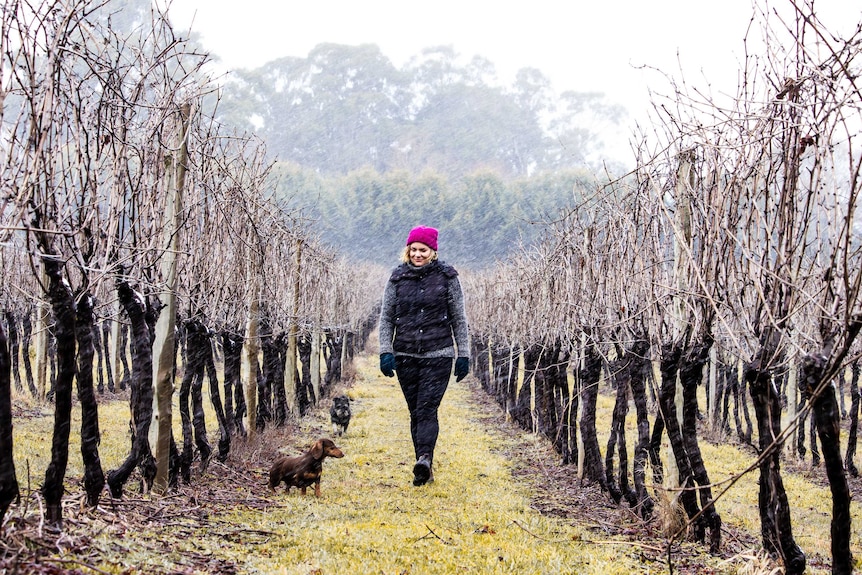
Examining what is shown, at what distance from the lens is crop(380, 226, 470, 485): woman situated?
7.55 meters

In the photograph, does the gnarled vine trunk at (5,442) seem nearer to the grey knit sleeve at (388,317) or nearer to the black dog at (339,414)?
the grey knit sleeve at (388,317)

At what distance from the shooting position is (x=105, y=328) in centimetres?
2122

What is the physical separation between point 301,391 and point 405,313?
8.28 meters

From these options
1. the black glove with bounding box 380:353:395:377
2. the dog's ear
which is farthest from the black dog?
the dog's ear

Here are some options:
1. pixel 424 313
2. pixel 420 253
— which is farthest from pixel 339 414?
pixel 420 253

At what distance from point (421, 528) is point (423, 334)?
2.57 metres

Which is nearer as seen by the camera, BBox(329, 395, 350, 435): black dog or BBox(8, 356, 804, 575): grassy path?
BBox(8, 356, 804, 575): grassy path

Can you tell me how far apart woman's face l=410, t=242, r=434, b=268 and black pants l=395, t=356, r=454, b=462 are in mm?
1084

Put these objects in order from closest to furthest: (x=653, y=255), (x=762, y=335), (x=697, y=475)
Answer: (x=762, y=335) < (x=697, y=475) < (x=653, y=255)

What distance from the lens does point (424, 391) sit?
7.58 metres

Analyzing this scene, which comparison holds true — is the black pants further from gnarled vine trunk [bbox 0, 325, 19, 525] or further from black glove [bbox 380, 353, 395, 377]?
gnarled vine trunk [bbox 0, 325, 19, 525]

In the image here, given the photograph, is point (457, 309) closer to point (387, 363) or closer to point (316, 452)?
point (387, 363)

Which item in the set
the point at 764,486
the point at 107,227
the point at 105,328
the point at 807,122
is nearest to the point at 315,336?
the point at 105,328

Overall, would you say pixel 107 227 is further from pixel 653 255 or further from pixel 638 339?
pixel 638 339
